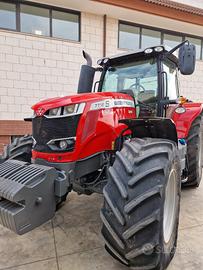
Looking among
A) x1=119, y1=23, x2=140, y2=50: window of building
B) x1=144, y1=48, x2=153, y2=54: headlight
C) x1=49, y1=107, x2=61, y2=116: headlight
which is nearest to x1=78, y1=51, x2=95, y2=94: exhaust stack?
x1=144, y1=48, x2=153, y2=54: headlight

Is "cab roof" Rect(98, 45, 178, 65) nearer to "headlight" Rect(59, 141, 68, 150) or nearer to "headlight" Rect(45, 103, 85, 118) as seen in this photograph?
"headlight" Rect(45, 103, 85, 118)

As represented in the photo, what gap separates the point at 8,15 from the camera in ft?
18.5

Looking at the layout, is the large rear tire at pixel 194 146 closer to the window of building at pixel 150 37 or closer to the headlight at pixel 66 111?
the headlight at pixel 66 111

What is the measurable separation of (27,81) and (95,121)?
14.1ft

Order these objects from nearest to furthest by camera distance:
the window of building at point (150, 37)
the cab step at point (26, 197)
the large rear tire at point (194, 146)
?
the cab step at point (26, 197) < the large rear tire at point (194, 146) < the window of building at point (150, 37)

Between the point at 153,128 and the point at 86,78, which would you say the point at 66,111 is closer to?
the point at 153,128

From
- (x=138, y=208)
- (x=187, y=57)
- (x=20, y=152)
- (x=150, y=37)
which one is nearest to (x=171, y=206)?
(x=138, y=208)

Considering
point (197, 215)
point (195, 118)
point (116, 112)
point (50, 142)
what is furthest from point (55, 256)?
point (195, 118)

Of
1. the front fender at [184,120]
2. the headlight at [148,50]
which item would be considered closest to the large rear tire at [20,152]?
the headlight at [148,50]

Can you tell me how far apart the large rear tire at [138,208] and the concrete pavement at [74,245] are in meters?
0.38

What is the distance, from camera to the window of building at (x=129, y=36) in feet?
22.5

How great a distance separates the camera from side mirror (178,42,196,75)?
2482mm

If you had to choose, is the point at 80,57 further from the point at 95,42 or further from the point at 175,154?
the point at 175,154

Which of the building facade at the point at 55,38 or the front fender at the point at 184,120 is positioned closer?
the front fender at the point at 184,120
